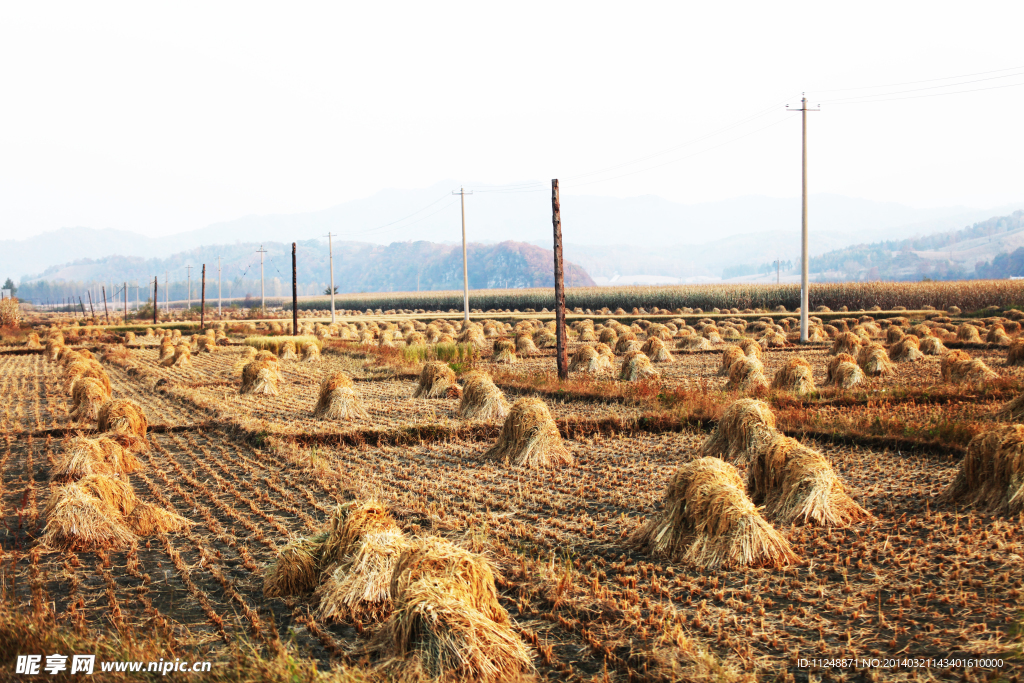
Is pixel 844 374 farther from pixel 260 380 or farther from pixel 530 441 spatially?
pixel 260 380

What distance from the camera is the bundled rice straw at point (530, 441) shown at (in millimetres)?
11617

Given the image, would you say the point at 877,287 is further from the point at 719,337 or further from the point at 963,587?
the point at 963,587

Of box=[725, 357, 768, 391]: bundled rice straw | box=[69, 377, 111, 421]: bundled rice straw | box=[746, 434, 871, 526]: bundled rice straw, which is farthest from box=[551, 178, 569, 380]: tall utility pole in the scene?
box=[746, 434, 871, 526]: bundled rice straw

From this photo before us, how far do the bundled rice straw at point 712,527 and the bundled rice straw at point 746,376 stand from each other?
11.4m

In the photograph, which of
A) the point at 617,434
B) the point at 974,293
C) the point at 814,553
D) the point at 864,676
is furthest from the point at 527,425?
the point at 974,293

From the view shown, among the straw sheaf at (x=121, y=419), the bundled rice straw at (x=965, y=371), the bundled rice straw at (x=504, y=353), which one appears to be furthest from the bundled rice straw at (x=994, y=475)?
the bundled rice straw at (x=504, y=353)

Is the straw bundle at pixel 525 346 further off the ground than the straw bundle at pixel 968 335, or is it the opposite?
the straw bundle at pixel 968 335

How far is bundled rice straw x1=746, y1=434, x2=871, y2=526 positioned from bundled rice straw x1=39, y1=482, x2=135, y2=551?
7.02m

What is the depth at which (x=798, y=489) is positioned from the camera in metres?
8.41

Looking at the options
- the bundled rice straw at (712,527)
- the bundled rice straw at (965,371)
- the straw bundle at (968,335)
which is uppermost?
the straw bundle at (968,335)

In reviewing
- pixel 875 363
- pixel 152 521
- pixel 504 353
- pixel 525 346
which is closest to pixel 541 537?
pixel 152 521

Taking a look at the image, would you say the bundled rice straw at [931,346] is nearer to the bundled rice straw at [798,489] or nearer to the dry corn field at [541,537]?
Answer: the dry corn field at [541,537]

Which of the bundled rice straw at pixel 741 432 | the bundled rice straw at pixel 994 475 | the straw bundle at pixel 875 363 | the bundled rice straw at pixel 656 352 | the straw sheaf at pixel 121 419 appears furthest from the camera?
the bundled rice straw at pixel 656 352

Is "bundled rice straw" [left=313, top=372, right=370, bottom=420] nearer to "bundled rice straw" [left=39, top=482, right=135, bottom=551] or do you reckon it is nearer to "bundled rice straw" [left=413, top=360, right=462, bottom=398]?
"bundled rice straw" [left=413, top=360, right=462, bottom=398]
